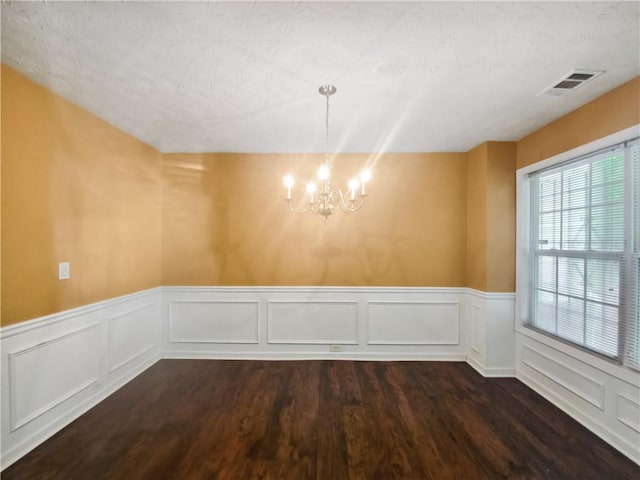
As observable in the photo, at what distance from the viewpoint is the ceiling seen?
137 cm

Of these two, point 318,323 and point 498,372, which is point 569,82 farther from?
point 318,323

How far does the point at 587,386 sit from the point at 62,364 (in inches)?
167

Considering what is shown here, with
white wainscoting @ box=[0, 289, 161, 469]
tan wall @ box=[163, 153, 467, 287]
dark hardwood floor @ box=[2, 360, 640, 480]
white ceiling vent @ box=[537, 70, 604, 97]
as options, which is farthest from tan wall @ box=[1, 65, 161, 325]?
white ceiling vent @ box=[537, 70, 604, 97]

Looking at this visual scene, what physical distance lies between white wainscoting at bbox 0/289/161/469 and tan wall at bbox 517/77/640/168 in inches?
175

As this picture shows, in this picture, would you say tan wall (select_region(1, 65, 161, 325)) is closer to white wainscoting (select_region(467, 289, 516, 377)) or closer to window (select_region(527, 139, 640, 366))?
white wainscoting (select_region(467, 289, 516, 377))

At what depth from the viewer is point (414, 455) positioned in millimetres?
1909

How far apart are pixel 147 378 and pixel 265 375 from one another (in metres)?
1.25

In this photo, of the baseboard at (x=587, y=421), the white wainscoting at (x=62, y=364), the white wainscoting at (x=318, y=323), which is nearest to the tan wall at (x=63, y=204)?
the white wainscoting at (x=62, y=364)

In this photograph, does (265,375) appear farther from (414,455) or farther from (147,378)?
(414,455)

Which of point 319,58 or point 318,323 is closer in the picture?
point 319,58

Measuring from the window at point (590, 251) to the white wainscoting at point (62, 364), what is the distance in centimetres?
426

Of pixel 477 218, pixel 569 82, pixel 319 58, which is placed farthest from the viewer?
pixel 477 218

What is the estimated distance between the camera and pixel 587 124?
225 cm

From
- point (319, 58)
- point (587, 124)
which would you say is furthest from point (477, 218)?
point (319, 58)
